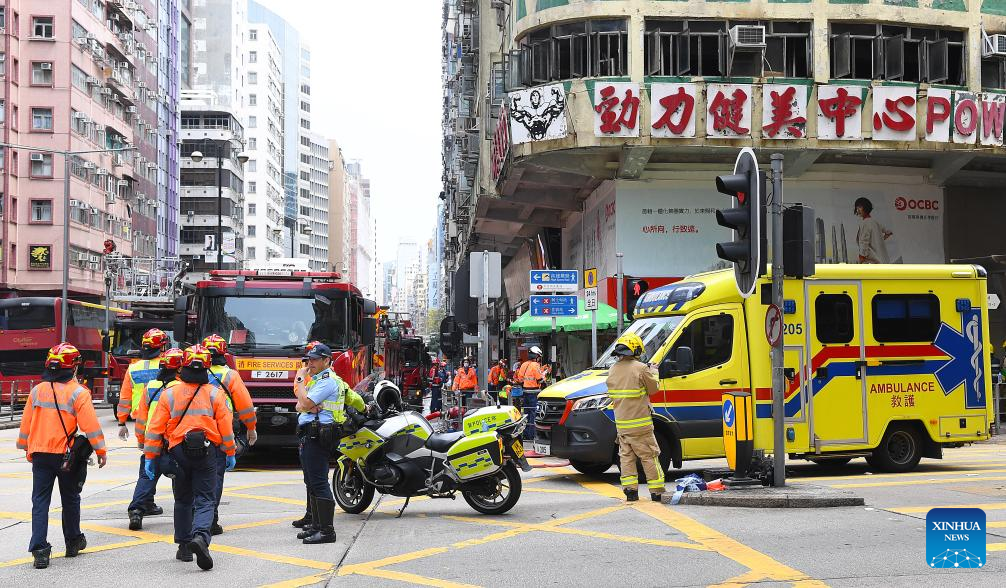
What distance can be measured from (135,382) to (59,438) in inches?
115

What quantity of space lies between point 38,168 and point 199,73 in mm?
78038

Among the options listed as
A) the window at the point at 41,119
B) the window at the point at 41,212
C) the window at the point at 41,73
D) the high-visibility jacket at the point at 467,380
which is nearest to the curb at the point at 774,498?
the high-visibility jacket at the point at 467,380

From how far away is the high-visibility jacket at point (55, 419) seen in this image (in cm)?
902

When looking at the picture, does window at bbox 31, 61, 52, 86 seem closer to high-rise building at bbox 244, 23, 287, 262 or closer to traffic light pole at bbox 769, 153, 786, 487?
traffic light pole at bbox 769, 153, 786, 487

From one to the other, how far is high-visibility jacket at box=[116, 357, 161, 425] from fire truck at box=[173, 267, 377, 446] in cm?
453

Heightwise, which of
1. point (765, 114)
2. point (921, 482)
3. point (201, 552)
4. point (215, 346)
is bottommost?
point (921, 482)

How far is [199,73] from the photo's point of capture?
134 meters

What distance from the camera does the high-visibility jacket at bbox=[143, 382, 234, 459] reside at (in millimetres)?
8750

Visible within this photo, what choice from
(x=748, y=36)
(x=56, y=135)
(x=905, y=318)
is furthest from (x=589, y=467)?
(x=56, y=135)

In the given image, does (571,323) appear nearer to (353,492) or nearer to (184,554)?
(353,492)

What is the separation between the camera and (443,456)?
11.3 meters

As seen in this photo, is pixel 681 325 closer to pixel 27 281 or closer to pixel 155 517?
pixel 155 517

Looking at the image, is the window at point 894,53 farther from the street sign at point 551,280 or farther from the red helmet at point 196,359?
the red helmet at point 196,359

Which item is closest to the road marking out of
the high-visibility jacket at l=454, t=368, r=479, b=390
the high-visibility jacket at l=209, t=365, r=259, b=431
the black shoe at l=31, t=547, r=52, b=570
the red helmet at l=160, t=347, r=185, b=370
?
the high-visibility jacket at l=209, t=365, r=259, b=431
